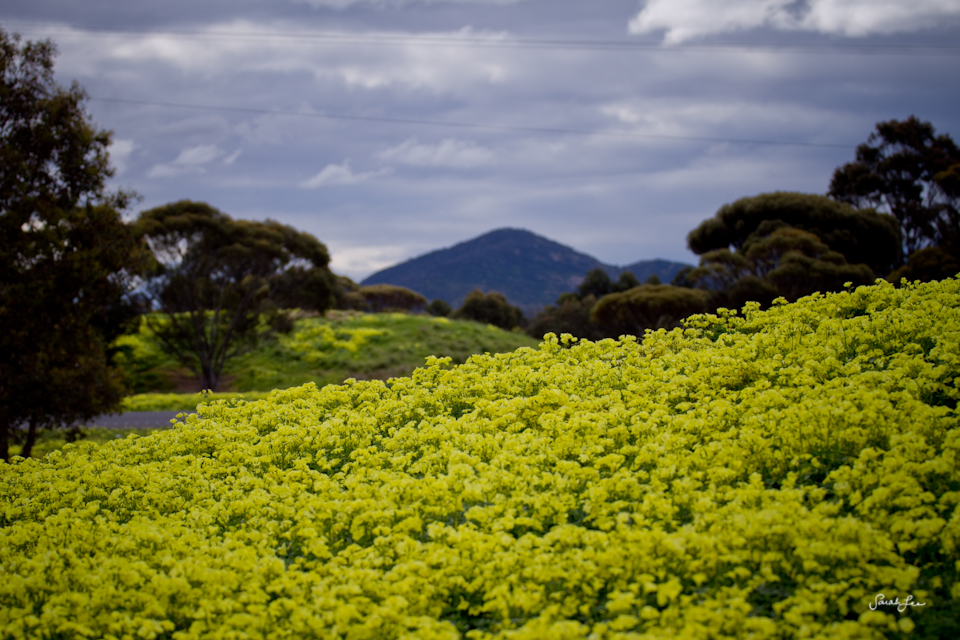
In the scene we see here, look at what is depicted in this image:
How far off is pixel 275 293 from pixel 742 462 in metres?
23.9

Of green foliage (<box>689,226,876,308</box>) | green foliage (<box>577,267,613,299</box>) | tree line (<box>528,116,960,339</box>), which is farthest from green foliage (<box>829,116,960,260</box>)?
green foliage (<box>577,267,613,299</box>)

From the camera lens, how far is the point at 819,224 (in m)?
36.7

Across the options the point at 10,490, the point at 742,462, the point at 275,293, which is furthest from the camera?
the point at 275,293

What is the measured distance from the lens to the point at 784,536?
3.71 m

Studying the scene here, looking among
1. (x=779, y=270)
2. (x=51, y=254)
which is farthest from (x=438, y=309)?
(x=51, y=254)

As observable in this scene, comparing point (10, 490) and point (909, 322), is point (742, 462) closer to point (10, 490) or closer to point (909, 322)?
point (909, 322)

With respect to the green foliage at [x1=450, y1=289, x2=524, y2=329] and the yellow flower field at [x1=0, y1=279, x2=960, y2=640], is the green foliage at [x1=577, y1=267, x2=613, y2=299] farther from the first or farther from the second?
the yellow flower field at [x1=0, y1=279, x2=960, y2=640]

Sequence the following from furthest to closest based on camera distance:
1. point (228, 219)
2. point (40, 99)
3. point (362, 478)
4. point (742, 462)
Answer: point (228, 219) → point (40, 99) → point (362, 478) → point (742, 462)

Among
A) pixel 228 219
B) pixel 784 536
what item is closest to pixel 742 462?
pixel 784 536

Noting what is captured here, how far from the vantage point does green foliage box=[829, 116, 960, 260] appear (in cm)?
4022

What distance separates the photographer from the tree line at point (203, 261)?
11.1 metres

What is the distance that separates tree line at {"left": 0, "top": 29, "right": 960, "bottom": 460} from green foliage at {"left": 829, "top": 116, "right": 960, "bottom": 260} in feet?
0.30

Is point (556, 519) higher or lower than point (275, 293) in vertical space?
lower

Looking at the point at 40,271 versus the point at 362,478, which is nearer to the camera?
the point at 362,478
